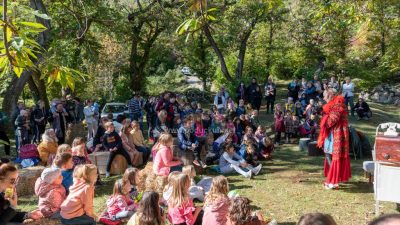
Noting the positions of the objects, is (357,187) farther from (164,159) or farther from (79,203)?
(79,203)

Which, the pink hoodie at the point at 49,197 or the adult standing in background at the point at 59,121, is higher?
the adult standing in background at the point at 59,121

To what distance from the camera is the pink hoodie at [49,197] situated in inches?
244

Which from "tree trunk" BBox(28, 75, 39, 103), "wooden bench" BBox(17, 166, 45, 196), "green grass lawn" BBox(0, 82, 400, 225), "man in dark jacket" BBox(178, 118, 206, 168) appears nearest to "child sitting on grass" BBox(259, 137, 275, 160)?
"green grass lawn" BBox(0, 82, 400, 225)

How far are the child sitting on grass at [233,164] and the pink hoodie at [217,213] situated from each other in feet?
12.4

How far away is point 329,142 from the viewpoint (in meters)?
8.41

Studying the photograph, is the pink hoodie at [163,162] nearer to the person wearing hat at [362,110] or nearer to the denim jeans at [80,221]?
the denim jeans at [80,221]

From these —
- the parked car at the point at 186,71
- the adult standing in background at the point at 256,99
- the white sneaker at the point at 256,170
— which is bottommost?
the white sneaker at the point at 256,170

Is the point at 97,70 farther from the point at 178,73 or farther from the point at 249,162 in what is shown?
the point at 249,162

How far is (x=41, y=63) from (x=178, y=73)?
3600 centimetres

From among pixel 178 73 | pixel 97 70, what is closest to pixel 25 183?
pixel 97 70

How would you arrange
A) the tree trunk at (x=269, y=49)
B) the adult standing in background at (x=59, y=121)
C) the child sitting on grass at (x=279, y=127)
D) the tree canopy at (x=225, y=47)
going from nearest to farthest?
the adult standing in background at (x=59, y=121), the child sitting on grass at (x=279, y=127), the tree canopy at (x=225, y=47), the tree trunk at (x=269, y=49)

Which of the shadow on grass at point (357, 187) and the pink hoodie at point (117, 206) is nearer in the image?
the pink hoodie at point (117, 206)

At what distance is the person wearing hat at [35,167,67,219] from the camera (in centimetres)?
621

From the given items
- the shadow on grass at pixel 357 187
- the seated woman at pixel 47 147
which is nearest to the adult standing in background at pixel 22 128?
the seated woman at pixel 47 147
